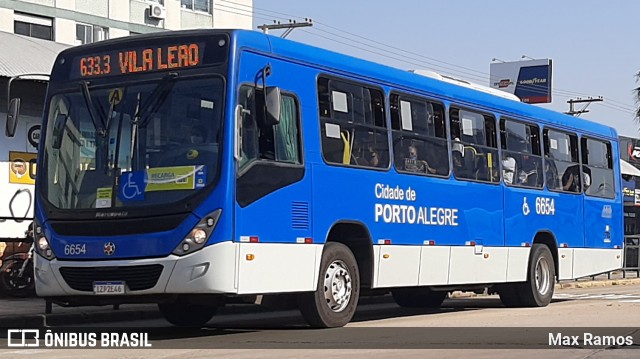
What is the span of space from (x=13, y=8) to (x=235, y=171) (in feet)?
74.3

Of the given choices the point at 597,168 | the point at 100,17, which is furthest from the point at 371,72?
the point at 100,17

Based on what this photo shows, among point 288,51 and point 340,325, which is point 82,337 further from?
point 288,51

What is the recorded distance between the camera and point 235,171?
12.5 meters

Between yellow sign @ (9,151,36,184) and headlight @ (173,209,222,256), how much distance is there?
9.79 m

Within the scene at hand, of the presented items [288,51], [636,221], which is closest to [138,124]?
[288,51]

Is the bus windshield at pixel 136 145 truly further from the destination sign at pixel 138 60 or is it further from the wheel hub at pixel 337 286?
the wheel hub at pixel 337 286

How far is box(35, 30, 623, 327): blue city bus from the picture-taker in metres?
12.5

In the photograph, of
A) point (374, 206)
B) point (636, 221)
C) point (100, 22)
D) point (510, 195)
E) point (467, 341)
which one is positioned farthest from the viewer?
point (636, 221)

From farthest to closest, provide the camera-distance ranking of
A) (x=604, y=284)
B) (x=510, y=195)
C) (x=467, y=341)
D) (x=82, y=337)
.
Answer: (x=604, y=284)
(x=510, y=195)
(x=82, y=337)
(x=467, y=341)

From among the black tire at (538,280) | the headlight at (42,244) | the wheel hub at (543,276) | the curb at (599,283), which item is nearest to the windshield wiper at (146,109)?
the headlight at (42,244)

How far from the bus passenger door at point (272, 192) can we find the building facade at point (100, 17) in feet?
69.2

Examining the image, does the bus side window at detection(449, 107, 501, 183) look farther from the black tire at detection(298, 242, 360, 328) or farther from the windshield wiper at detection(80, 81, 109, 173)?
the windshield wiper at detection(80, 81, 109, 173)

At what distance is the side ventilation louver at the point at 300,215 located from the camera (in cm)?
1351

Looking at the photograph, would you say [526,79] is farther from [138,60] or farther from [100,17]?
[138,60]
